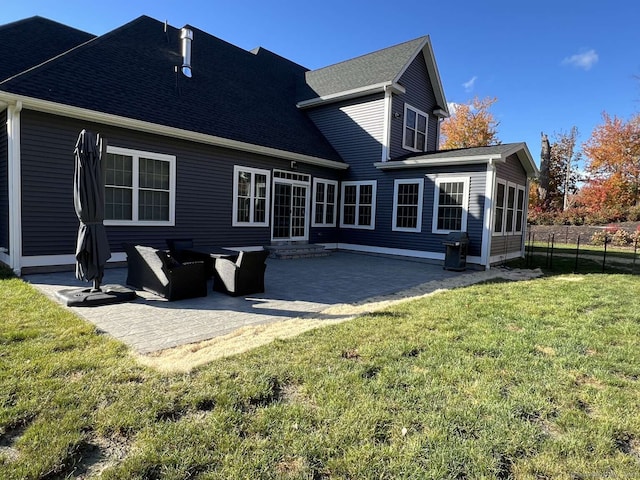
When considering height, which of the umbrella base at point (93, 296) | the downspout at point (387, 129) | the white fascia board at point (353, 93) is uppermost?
the white fascia board at point (353, 93)

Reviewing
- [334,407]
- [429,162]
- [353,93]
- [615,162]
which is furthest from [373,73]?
[615,162]

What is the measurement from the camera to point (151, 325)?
167 inches

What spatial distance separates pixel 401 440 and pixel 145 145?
8643mm

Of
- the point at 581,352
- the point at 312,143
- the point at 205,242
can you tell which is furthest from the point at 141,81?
the point at 581,352

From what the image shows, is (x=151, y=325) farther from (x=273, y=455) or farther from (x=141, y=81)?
(x=141, y=81)

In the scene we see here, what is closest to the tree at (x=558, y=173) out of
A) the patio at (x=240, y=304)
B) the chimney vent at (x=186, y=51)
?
the patio at (x=240, y=304)

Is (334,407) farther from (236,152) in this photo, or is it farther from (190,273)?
(236,152)

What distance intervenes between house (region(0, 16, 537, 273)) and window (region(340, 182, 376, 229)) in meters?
0.06

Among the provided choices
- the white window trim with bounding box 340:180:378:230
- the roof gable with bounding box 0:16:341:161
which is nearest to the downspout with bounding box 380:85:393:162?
the white window trim with bounding box 340:180:378:230

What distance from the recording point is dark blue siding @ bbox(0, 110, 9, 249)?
291 inches

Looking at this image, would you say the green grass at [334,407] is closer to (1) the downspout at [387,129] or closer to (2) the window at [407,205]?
(2) the window at [407,205]

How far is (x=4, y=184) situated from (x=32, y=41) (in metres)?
→ 4.70

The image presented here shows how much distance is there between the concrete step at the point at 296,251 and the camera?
10.9 m

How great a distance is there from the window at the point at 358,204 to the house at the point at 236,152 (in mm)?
56
